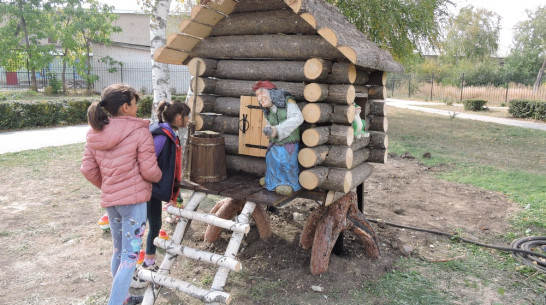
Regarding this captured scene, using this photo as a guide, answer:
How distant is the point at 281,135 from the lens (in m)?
4.03

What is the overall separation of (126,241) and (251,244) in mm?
1985

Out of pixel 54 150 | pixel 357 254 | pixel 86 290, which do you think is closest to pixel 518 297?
pixel 357 254

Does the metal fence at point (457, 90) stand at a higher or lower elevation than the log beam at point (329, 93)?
higher

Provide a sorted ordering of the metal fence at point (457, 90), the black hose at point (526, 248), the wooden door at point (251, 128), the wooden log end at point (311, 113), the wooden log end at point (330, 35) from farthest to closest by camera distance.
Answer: the metal fence at point (457, 90), the black hose at point (526, 248), the wooden door at point (251, 128), the wooden log end at point (311, 113), the wooden log end at point (330, 35)

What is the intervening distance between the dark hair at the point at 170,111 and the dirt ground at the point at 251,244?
1.69m

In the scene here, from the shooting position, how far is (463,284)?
4.35 metres

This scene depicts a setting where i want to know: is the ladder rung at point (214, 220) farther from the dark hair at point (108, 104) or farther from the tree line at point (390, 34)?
the tree line at point (390, 34)

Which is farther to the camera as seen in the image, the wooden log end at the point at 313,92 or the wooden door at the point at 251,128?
the wooden door at the point at 251,128

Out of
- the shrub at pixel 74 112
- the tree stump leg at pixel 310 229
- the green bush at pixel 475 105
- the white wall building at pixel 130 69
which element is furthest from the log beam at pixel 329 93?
the white wall building at pixel 130 69

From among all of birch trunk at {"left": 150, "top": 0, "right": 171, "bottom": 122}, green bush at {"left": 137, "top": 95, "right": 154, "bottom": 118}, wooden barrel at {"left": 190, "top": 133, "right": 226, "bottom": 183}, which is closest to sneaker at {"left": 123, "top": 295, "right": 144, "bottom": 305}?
wooden barrel at {"left": 190, "top": 133, "right": 226, "bottom": 183}

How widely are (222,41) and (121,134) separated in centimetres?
209

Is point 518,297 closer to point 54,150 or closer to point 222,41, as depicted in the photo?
point 222,41

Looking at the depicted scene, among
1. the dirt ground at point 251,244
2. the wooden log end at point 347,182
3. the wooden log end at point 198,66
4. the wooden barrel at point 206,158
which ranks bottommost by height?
the dirt ground at point 251,244

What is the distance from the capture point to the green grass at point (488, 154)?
23.7 ft
